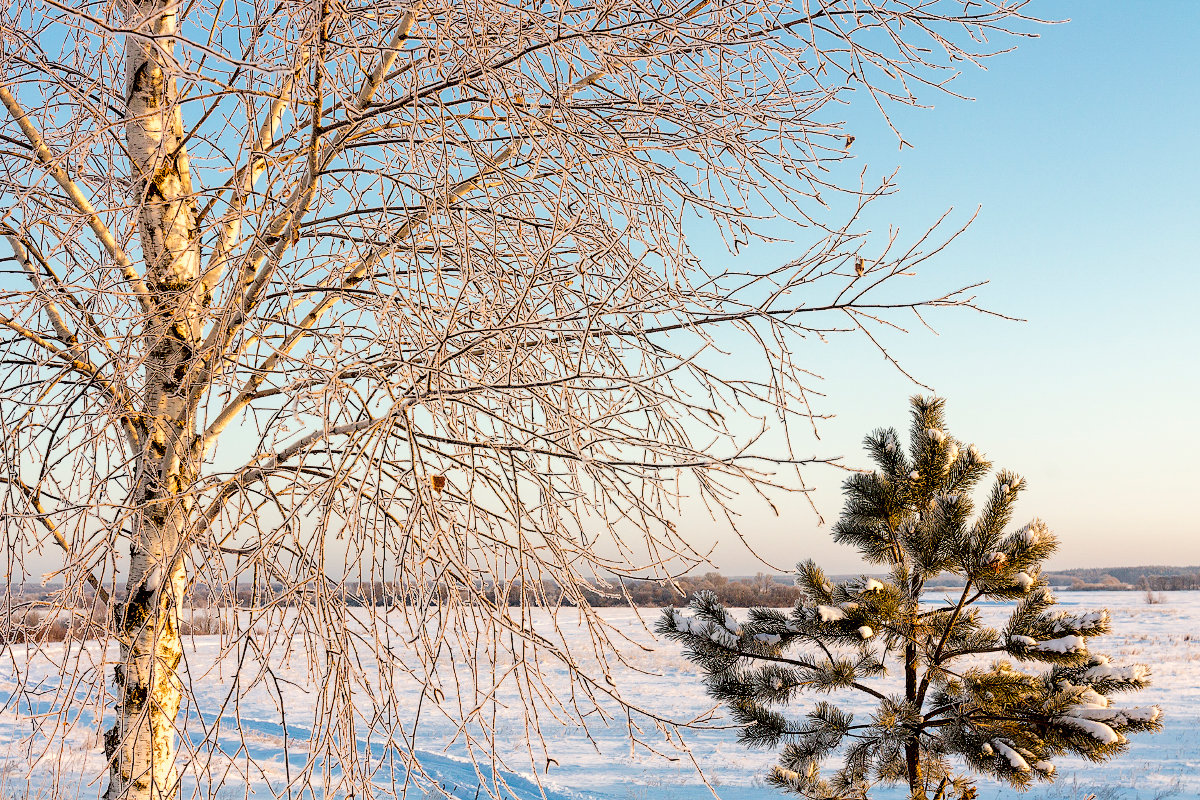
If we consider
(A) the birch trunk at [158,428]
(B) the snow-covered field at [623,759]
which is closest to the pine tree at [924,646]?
(B) the snow-covered field at [623,759]

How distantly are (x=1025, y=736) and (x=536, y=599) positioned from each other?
4.02 metres

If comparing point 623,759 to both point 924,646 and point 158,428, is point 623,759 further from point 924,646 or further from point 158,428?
point 158,428

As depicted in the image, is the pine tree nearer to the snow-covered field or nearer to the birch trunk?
the snow-covered field

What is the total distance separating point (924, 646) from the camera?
5305mm

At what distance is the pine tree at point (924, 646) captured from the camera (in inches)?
194

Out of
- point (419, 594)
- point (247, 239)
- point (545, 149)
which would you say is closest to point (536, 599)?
point (419, 594)

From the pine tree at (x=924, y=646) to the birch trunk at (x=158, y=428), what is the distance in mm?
3132

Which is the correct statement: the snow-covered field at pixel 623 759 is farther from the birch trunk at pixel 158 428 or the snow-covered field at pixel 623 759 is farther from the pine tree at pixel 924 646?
the birch trunk at pixel 158 428

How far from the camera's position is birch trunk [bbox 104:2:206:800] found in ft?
8.48

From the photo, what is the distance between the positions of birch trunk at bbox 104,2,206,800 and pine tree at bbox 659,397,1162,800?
3132mm

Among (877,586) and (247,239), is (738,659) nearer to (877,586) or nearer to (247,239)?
(877,586)

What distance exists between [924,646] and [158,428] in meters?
4.64

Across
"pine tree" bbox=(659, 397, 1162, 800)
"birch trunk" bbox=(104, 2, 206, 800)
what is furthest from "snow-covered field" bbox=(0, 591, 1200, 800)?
"birch trunk" bbox=(104, 2, 206, 800)

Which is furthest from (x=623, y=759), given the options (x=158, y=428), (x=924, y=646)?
(x=158, y=428)
